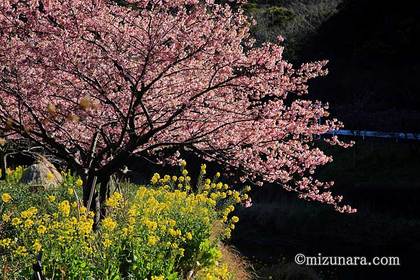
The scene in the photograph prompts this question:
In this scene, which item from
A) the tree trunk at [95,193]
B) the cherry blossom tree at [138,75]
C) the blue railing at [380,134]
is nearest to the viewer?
the cherry blossom tree at [138,75]

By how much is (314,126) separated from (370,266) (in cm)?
855

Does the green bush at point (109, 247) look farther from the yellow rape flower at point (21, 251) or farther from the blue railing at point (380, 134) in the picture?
the blue railing at point (380, 134)

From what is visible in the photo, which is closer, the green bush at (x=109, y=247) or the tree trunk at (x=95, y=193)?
the green bush at (x=109, y=247)

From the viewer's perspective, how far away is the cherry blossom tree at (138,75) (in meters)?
6.88

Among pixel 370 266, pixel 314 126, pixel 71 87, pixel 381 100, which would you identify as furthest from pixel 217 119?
pixel 381 100

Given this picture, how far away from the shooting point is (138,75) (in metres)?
7.30

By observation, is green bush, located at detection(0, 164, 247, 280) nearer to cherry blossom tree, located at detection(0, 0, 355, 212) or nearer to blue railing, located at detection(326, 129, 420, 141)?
cherry blossom tree, located at detection(0, 0, 355, 212)

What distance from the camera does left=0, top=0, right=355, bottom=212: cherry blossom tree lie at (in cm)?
688

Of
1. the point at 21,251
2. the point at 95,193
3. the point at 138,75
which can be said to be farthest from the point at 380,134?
the point at 21,251

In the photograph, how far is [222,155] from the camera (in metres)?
8.11

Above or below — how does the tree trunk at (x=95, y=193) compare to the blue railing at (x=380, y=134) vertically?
below

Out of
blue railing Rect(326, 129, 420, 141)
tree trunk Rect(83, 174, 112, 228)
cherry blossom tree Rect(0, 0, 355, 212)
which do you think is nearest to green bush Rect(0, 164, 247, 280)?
tree trunk Rect(83, 174, 112, 228)

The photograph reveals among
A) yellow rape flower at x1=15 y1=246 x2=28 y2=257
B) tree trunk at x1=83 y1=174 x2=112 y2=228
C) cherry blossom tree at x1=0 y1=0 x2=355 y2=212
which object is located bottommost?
yellow rape flower at x1=15 y1=246 x2=28 y2=257

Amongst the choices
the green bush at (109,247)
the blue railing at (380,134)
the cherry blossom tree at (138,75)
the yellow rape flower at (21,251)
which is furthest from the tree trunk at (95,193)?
the blue railing at (380,134)
